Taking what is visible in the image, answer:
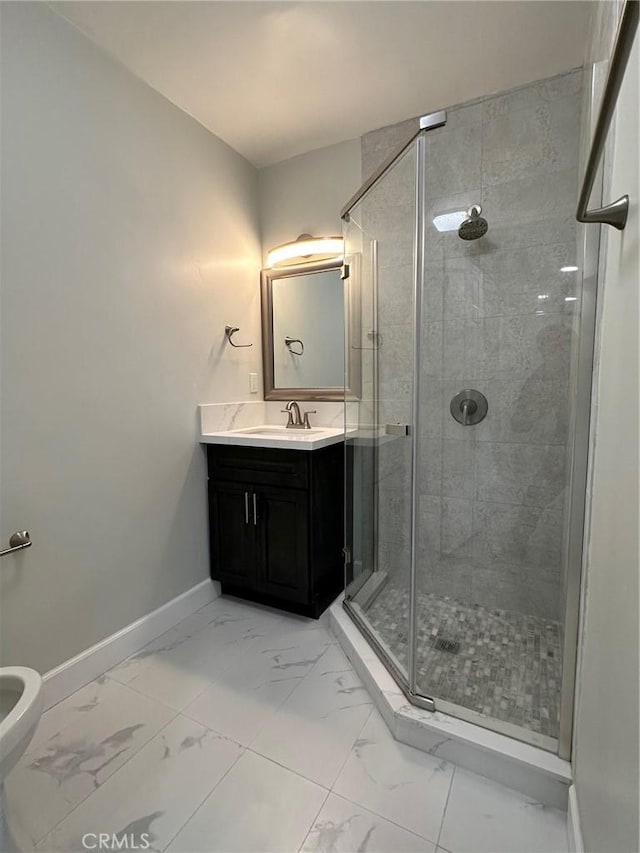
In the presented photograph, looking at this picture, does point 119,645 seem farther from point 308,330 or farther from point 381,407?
point 308,330

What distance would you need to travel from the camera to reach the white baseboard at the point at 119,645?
4.73 feet

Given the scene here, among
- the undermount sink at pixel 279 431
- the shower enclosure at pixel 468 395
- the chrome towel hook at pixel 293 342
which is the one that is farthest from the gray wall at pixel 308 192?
the undermount sink at pixel 279 431

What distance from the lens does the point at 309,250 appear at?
88.7 inches

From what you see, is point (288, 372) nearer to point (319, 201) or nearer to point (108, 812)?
point (319, 201)

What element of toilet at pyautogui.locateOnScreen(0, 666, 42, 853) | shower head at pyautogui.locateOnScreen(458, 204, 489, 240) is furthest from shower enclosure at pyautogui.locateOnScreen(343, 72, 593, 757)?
toilet at pyautogui.locateOnScreen(0, 666, 42, 853)

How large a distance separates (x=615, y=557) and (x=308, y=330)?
6.39 ft

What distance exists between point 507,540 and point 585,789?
3.63 feet

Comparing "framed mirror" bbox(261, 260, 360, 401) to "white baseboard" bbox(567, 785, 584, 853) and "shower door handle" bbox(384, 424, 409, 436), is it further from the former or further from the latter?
"white baseboard" bbox(567, 785, 584, 853)

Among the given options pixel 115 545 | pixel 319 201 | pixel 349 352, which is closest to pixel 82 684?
pixel 115 545

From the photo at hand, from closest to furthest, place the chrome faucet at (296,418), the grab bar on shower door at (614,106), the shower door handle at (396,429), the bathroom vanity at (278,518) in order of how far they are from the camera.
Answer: the grab bar on shower door at (614,106), the shower door handle at (396,429), the bathroom vanity at (278,518), the chrome faucet at (296,418)

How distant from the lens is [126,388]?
167 cm

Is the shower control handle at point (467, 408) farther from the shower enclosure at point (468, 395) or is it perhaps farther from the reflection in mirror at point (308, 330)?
the reflection in mirror at point (308, 330)

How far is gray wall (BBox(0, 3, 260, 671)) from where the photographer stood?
51.6 inches

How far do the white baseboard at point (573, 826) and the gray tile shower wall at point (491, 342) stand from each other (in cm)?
90
